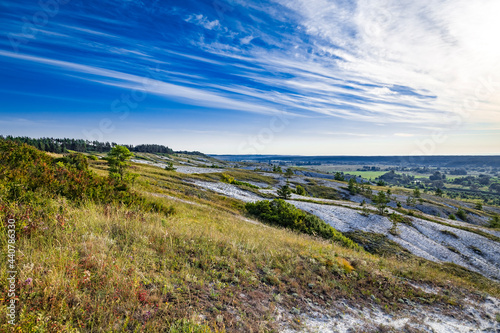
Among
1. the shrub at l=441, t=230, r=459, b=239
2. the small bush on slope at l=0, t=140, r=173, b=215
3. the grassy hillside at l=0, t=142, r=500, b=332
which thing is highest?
the small bush on slope at l=0, t=140, r=173, b=215

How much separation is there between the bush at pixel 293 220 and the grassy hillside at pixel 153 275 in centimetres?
1309

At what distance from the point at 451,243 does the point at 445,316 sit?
3626 centimetres

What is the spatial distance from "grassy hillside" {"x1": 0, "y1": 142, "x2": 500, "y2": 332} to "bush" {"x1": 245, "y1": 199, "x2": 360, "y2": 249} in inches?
515

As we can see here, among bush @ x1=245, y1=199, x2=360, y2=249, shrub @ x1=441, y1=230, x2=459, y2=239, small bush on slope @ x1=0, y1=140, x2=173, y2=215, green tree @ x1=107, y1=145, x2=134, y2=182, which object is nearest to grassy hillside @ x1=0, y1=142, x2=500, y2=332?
small bush on slope @ x1=0, y1=140, x2=173, y2=215

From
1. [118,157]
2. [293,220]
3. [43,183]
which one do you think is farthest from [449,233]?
[43,183]

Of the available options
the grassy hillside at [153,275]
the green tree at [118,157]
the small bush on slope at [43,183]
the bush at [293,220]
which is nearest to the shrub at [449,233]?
the bush at [293,220]

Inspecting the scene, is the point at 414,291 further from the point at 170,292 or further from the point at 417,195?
the point at 417,195

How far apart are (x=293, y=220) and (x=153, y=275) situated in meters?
19.5

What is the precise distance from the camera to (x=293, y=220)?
23.1 m

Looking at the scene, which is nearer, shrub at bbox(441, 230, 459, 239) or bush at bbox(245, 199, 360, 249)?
bush at bbox(245, 199, 360, 249)

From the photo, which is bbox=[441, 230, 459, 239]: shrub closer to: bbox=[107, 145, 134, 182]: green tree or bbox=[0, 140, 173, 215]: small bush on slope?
bbox=[0, 140, 173, 215]: small bush on slope

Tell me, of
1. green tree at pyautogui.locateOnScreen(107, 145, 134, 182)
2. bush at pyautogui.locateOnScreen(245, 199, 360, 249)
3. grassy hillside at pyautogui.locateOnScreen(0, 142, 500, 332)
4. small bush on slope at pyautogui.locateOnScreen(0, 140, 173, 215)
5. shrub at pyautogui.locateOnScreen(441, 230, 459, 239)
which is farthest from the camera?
shrub at pyautogui.locateOnScreen(441, 230, 459, 239)

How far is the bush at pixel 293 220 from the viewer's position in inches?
883

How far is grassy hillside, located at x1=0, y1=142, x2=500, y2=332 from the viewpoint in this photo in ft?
12.6
